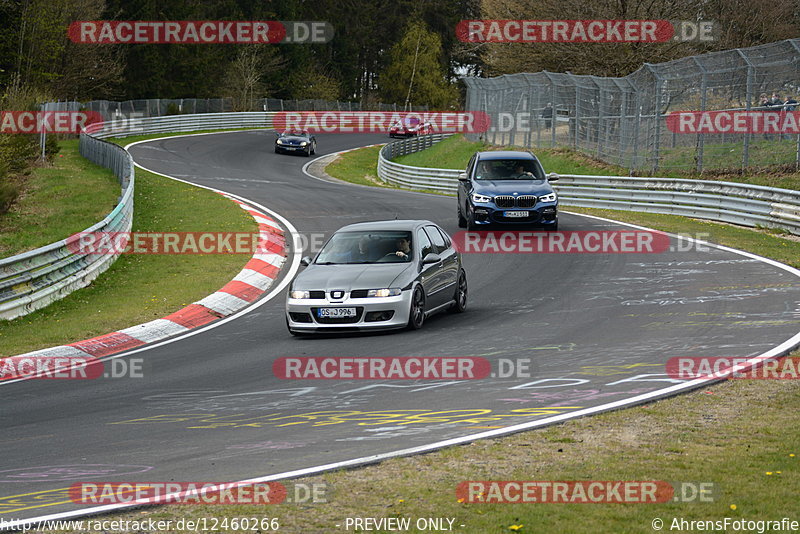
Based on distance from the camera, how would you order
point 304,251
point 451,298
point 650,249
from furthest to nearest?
point 304,251 < point 650,249 < point 451,298

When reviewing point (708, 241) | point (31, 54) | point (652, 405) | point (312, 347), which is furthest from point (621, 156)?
point (31, 54)

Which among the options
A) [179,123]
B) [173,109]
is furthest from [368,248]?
[173,109]

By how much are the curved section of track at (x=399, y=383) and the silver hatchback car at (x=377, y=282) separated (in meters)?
0.27

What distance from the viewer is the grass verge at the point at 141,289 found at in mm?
14328

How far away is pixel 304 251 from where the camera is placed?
21.7 metres

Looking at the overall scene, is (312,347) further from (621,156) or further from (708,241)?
(621,156)

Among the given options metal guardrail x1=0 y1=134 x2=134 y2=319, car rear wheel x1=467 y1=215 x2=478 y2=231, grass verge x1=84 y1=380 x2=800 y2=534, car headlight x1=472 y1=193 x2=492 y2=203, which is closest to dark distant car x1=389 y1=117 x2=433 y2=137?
car rear wheel x1=467 y1=215 x2=478 y2=231

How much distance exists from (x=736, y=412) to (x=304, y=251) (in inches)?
553

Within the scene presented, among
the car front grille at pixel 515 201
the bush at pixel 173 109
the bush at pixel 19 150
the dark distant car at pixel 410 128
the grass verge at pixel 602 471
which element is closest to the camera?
the grass verge at pixel 602 471

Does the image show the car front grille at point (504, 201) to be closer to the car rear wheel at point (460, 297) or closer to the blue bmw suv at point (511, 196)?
the blue bmw suv at point (511, 196)

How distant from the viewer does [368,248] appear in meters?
14.4

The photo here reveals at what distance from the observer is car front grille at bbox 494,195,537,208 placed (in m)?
22.0

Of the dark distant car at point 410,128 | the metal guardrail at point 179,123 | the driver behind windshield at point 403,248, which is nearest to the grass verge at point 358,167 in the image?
the dark distant car at point 410,128

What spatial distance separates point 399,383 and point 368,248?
4.32 m
